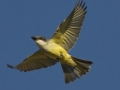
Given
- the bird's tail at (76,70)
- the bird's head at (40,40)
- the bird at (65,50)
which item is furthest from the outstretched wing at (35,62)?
the bird's head at (40,40)

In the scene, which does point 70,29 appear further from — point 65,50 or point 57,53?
point 57,53

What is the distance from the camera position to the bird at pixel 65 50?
55.5 feet

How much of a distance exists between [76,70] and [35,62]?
1633mm

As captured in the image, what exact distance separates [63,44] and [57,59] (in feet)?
2.73

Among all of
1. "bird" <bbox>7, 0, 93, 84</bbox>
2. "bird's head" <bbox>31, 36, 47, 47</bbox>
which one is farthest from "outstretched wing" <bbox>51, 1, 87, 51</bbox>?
"bird's head" <bbox>31, 36, 47, 47</bbox>

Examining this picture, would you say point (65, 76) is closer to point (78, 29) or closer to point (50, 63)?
point (50, 63)

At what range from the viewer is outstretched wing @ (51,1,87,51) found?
17.5 m

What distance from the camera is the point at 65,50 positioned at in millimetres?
17281

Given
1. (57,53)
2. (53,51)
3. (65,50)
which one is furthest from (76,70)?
(53,51)

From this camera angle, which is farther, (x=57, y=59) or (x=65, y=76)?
(x=65, y=76)

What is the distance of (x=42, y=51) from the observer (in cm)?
1705

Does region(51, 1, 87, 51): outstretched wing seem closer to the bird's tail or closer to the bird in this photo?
the bird

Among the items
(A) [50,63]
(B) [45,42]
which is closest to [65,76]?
(A) [50,63]

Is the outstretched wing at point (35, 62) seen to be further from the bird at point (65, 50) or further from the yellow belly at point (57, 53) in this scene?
the yellow belly at point (57, 53)
